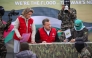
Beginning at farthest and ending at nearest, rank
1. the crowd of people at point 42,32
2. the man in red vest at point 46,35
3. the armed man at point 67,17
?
the armed man at point 67,17 < the man in red vest at point 46,35 < the crowd of people at point 42,32

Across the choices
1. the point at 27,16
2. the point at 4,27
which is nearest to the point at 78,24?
the point at 27,16

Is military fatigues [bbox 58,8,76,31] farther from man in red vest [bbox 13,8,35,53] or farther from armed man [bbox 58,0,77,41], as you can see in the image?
man in red vest [bbox 13,8,35,53]

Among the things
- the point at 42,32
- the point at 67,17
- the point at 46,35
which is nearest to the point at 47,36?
the point at 46,35

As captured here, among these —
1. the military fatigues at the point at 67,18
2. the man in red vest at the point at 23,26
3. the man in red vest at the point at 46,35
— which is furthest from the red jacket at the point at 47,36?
the military fatigues at the point at 67,18

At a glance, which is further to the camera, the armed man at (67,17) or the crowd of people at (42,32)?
the armed man at (67,17)

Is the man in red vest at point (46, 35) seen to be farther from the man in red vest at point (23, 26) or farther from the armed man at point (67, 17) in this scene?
the armed man at point (67, 17)

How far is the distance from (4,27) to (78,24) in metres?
1.77

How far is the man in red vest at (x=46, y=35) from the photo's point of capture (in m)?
7.39

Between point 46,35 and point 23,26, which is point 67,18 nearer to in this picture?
point 46,35

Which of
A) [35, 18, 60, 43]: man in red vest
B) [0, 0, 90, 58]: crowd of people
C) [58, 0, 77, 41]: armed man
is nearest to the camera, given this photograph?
[0, 0, 90, 58]: crowd of people

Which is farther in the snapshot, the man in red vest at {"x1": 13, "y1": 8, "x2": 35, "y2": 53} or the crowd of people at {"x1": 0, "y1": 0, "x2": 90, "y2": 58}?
the man in red vest at {"x1": 13, "y1": 8, "x2": 35, "y2": 53}

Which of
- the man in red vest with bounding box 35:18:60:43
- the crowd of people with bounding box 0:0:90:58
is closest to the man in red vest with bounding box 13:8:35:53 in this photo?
the crowd of people with bounding box 0:0:90:58

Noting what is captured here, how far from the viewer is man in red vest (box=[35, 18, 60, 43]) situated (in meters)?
7.39

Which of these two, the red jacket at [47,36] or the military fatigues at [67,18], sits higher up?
the military fatigues at [67,18]
